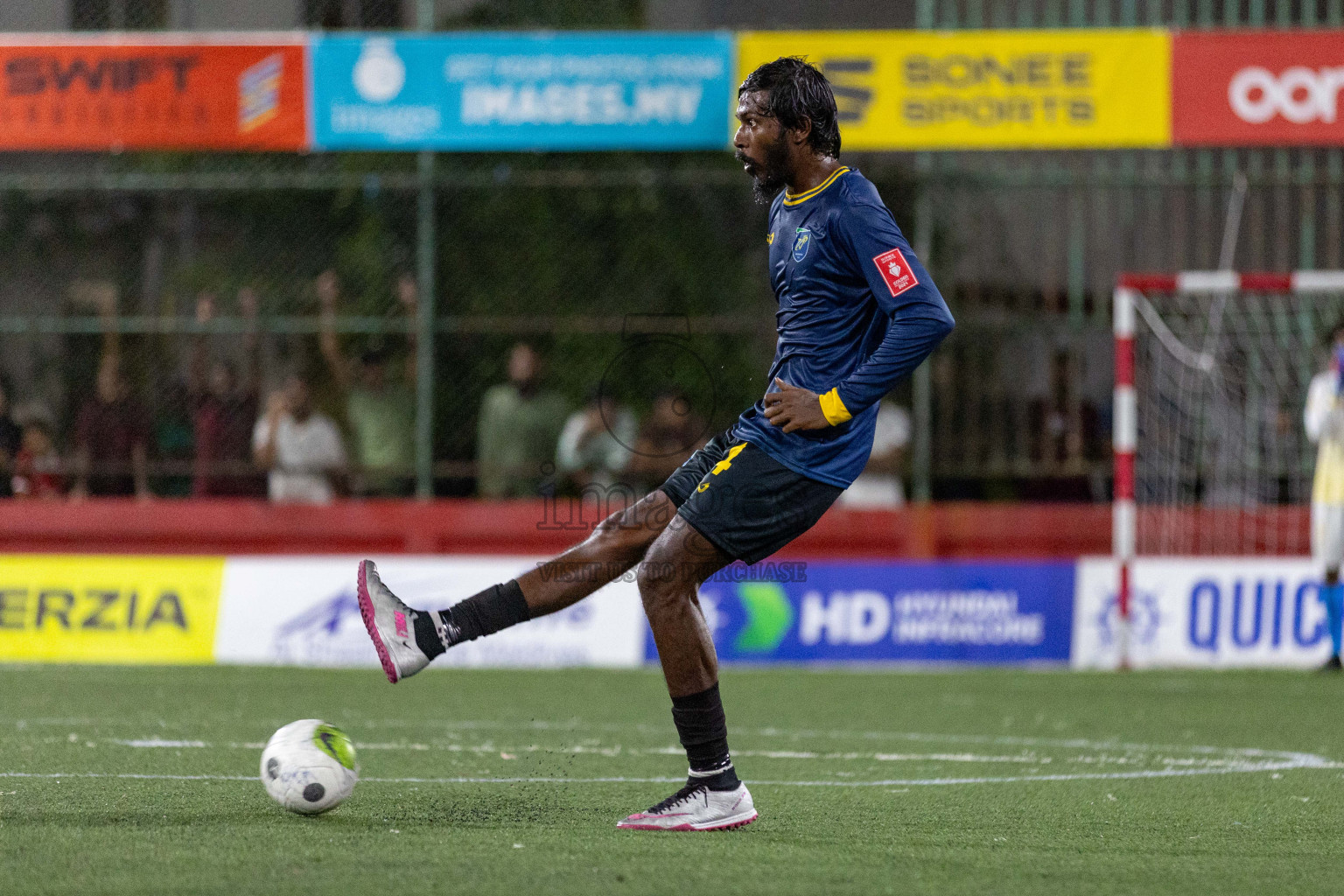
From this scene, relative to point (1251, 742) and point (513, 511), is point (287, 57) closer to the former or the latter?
point (513, 511)

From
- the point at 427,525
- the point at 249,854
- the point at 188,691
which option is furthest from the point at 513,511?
the point at 249,854

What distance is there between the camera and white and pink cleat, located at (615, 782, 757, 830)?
522 centimetres

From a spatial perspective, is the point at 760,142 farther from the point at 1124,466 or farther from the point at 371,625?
the point at 1124,466

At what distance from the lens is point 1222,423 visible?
13.7 m

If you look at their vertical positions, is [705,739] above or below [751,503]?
below

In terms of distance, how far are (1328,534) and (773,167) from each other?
26.7ft

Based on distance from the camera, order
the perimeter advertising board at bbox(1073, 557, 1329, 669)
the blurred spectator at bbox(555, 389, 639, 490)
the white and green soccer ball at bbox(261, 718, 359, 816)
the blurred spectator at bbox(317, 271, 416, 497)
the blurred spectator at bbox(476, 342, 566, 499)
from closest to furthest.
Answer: the white and green soccer ball at bbox(261, 718, 359, 816) < the perimeter advertising board at bbox(1073, 557, 1329, 669) < the blurred spectator at bbox(555, 389, 639, 490) < the blurred spectator at bbox(476, 342, 566, 499) < the blurred spectator at bbox(317, 271, 416, 497)

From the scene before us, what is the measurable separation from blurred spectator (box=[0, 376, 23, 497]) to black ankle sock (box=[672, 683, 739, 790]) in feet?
33.1

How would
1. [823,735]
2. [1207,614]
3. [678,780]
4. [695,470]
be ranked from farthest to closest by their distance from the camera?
1. [1207,614]
2. [823,735]
3. [678,780]
4. [695,470]

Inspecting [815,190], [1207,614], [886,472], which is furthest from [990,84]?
[815,190]

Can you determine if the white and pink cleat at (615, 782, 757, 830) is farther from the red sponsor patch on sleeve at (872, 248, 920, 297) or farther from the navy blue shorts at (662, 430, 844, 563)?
the red sponsor patch on sleeve at (872, 248, 920, 297)

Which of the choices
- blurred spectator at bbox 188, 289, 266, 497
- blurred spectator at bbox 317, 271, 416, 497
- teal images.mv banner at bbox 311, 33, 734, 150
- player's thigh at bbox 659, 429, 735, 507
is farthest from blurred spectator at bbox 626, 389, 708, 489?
player's thigh at bbox 659, 429, 735, 507

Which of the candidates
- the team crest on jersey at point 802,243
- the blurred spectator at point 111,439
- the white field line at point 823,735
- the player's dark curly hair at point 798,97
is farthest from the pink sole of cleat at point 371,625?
the blurred spectator at point 111,439

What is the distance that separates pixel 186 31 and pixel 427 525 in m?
4.56
